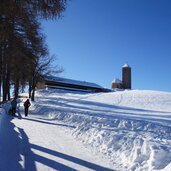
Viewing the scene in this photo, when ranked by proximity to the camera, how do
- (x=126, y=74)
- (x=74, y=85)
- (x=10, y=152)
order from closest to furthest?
1. (x=10, y=152)
2. (x=74, y=85)
3. (x=126, y=74)

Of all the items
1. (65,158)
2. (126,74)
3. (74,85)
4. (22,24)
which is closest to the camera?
(65,158)

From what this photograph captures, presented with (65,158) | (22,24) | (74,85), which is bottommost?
(65,158)

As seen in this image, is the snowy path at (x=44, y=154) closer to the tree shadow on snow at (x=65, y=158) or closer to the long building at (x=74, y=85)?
the tree shadow on snow at (x=65, y=158)

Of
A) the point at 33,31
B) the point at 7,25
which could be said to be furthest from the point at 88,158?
the point at 33,31

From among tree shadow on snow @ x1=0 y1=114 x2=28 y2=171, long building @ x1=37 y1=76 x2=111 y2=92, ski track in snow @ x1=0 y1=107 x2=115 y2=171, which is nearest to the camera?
tree shadow on snow @ x1=0 y1=114 x2=28 y2=171

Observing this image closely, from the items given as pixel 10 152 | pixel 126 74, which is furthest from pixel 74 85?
pixel 10 152

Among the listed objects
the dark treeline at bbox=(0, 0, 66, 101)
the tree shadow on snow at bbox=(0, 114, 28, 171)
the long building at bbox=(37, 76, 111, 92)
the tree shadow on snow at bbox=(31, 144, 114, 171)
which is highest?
the dark treeline at bbox=(0, 0, 66, 101)

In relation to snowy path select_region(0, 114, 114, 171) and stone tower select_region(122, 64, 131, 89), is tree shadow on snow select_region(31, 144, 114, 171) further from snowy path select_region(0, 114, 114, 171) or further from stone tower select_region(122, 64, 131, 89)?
stone tower select_region(122, 64, 131, 89)

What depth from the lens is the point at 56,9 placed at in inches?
487

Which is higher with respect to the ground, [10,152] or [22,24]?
[22,24]

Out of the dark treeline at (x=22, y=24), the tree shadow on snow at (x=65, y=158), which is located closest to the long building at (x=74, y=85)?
the dark treeline at (x=22, y=24)

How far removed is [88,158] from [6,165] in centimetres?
287

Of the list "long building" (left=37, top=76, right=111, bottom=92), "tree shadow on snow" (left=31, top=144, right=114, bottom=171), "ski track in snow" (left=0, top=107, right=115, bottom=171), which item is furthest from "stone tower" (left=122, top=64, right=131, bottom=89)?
"tree shadow on snow" (left=31, top=144, right=114, bottom=171)

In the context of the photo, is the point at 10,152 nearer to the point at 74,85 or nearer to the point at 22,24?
the point at 22,24
